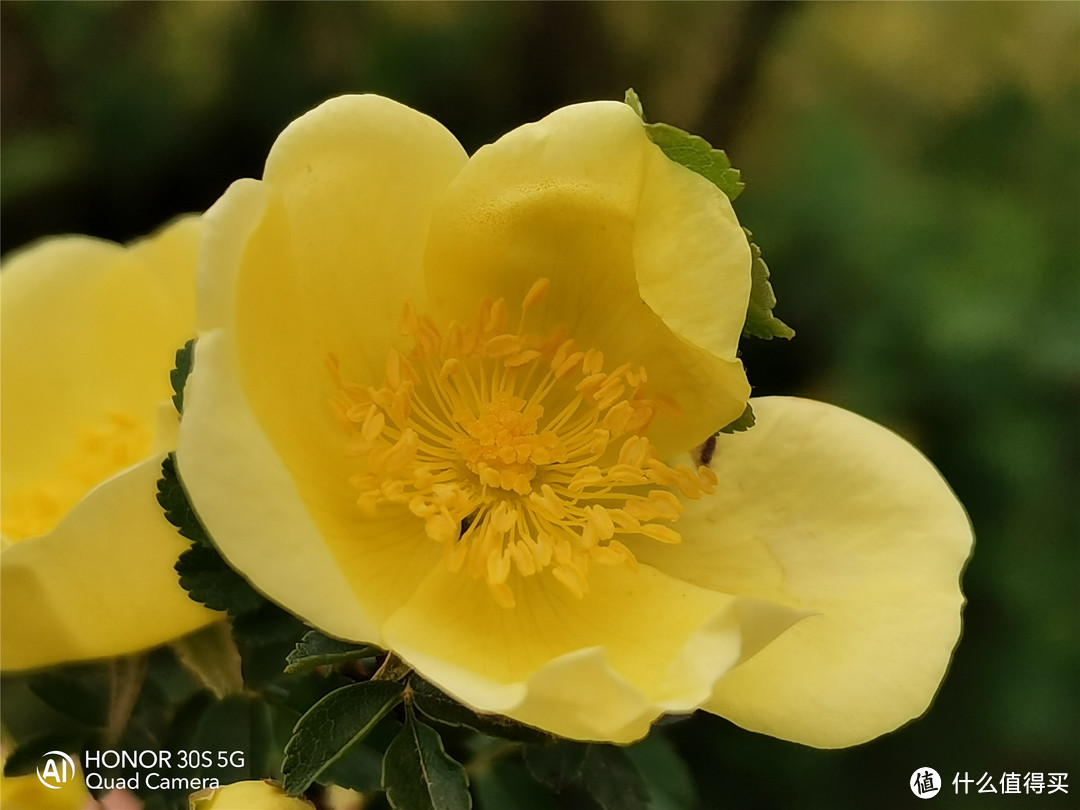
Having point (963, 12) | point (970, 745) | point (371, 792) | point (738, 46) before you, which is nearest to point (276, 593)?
point (371, 792)

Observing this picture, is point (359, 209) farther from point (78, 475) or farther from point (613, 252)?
point (78, 475)

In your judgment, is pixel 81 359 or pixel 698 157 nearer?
pixel 698 157

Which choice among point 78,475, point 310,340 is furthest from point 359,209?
point 78,475

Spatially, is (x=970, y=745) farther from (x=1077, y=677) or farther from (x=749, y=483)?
(x=749, y=483)

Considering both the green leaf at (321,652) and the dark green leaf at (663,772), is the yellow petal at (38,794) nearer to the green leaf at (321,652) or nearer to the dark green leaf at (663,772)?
the green leaf at (321,652)

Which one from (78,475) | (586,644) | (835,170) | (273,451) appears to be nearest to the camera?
(273,451)

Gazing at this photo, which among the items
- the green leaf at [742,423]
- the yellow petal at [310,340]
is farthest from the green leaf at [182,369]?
the green leaf at [742,423]
